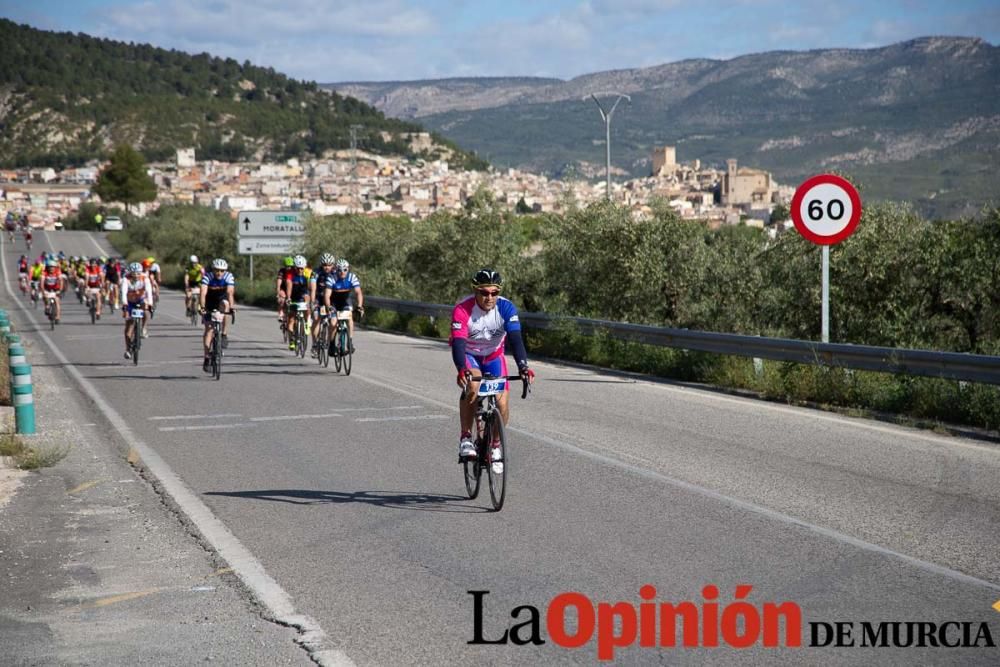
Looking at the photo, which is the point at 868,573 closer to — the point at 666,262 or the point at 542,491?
the point at 542,491

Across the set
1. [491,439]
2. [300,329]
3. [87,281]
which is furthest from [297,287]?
[87,281]

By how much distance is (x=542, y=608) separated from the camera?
21.2 ft

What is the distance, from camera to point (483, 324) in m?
9.34

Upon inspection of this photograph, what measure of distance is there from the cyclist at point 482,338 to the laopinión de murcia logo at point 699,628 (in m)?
2.90

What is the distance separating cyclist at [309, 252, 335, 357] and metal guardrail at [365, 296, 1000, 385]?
4362 millimetres

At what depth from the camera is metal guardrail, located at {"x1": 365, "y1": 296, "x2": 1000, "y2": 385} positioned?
530 inches

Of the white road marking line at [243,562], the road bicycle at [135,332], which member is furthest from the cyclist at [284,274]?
the white road marking line at [243,562]

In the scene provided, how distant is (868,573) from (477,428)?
3311 millimetres

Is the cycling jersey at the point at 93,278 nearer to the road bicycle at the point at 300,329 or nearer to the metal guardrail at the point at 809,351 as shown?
the road bicycle at the point at 300,329

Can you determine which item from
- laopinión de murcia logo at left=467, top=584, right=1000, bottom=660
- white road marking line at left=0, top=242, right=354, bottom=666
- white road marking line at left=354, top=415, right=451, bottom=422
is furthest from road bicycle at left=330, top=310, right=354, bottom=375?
laopinión de murcia logo at left=467, top=584, right=1000, bottom=660

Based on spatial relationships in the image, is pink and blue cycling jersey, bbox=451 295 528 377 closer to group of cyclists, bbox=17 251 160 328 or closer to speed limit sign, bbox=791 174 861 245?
speed limit sign, bbox=791 174 861 245

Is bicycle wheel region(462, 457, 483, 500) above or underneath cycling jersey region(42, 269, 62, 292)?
underneath

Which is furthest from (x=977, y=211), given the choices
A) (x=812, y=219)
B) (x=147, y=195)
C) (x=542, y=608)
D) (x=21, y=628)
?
(x=147, y=195)

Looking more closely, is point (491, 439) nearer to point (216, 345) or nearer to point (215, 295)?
point (216, 345)
